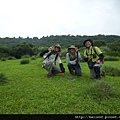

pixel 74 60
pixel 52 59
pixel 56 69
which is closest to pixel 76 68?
pixel 74 60

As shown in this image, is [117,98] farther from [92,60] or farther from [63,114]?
[92,60]

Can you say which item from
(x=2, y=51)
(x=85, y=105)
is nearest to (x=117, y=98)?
(x=85, y=105)

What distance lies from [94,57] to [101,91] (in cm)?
202

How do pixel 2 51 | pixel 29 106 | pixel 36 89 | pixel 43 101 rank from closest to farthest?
1. pixel 29 106
2. pixel 43 101
3. pixel 36 89
4. pixel 2 51

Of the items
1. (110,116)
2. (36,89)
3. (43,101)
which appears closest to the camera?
(110,116)

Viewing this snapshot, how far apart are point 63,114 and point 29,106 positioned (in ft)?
2.38

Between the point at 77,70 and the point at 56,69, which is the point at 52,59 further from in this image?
the point at 77,70

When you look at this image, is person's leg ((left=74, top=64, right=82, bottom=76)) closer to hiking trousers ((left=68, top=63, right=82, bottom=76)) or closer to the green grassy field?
hiking trousers ((left=68, top=63, right=82, bottom=76))

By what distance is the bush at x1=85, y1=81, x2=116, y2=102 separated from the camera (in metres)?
3.66

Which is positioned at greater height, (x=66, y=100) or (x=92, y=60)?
(x=92, y=60)

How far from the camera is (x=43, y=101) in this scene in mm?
3443

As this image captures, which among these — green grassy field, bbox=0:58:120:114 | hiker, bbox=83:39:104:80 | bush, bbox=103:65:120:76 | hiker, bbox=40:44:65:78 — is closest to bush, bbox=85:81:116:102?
green grassy field, bbox=0:58:120:114

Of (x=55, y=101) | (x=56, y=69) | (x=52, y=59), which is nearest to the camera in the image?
(x=55, y=101)

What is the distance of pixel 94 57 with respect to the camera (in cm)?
559
